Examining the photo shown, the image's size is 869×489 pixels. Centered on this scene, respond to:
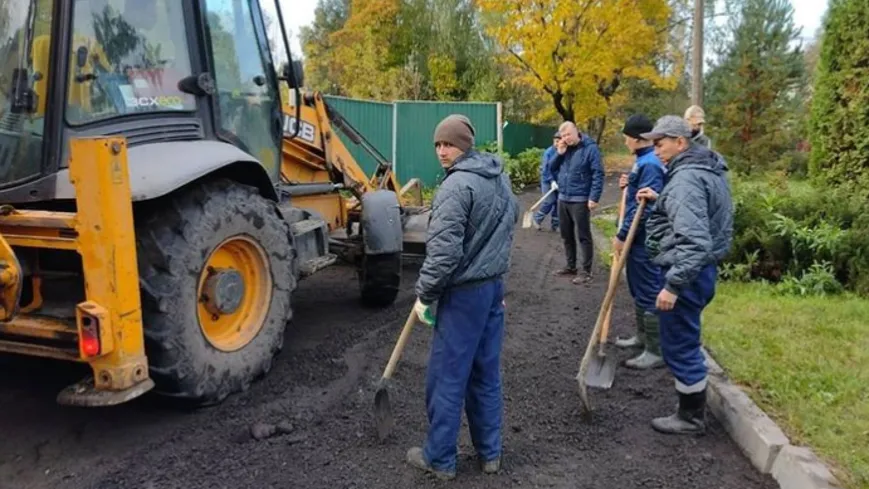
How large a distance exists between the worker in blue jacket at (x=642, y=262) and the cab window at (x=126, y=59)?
10.1 feet

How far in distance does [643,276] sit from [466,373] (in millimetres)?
2069

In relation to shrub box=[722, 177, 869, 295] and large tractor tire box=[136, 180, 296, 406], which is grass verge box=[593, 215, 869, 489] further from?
large tractor tire box=[136, 180, 296, 406]

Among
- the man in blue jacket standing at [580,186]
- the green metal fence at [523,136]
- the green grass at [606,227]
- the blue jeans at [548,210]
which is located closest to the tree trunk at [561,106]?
the green metal fence at [523,136]

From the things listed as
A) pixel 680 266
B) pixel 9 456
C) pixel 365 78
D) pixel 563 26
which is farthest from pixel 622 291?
pixel 365 78

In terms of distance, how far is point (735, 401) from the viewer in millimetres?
4113

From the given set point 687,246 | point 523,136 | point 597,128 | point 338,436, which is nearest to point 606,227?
point 687,246

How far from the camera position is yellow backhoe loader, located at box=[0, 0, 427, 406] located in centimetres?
339

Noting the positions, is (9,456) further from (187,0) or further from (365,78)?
(365,78)

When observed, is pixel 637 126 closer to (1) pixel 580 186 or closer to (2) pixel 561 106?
(1) pixel 580 186

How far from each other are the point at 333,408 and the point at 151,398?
107 cm

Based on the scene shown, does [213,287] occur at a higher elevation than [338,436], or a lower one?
higher

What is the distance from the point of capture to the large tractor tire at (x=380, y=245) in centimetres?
591

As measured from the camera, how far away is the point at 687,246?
362 centimetres

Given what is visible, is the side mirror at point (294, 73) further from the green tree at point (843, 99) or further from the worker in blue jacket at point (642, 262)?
the green tree at point (843, 99)
